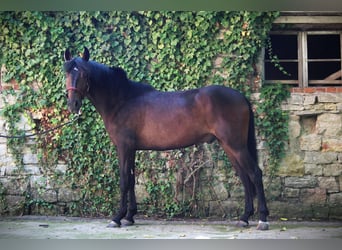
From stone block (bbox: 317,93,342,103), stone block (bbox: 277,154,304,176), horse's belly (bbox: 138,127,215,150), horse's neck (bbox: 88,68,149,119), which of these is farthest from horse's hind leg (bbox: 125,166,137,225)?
stone block (bbox: 317,93,342,103)

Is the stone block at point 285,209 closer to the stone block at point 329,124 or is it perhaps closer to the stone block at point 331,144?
the stone block at point 331,144

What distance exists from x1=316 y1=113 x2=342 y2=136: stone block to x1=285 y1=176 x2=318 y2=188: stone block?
1.45 ft

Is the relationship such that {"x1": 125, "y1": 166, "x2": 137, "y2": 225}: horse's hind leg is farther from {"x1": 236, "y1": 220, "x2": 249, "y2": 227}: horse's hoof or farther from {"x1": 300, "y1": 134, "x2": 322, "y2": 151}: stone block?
{"x1": 300, "y1": 134, "x2": 322, "y2": 151}: stone block

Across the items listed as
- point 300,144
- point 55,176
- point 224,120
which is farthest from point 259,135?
point 55,176

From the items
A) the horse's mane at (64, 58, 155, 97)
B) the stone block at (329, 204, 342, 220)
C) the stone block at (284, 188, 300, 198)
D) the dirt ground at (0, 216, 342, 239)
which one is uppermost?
the horse's mane at (64, 58, 155, 97)

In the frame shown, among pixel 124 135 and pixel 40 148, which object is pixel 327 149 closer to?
pixel 124 135

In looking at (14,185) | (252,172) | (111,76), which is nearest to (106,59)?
(111,76)

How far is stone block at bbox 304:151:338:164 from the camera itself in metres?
4.88

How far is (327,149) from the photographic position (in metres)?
4.90

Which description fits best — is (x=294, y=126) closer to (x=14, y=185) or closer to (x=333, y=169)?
(x=333, y=169)

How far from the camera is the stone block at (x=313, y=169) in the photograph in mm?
4906

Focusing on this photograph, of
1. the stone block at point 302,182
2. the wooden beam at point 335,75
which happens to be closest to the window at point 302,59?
the wooden beam at point 335,75

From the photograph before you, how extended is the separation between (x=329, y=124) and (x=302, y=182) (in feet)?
1.96

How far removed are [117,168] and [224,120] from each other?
127 cm
